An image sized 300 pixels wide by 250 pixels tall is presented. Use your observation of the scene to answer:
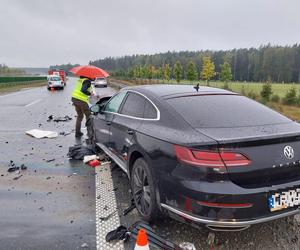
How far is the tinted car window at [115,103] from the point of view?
→ 520 centimetres

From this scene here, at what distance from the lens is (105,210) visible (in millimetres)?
4051

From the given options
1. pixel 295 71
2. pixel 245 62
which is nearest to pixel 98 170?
pixel 295 71

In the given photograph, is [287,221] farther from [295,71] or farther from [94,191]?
[295,71]

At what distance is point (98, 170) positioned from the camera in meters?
5.73

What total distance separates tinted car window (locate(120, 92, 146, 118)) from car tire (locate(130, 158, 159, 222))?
735 millimetres

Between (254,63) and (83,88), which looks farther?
(254,63)

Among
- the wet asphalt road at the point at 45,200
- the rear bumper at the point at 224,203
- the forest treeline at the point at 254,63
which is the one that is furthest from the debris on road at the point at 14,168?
the forest treeline at the point at 254,63

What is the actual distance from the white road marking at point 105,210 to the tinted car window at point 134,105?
1207 millimetres

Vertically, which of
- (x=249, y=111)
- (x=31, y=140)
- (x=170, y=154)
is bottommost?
(x=31, y=140)

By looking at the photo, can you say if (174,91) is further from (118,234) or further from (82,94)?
(82,94)

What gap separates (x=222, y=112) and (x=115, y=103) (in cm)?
231

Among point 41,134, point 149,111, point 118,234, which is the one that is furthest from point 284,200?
point 41,134

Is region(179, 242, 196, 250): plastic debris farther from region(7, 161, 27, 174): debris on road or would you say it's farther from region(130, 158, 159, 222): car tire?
region(7, 161, 27, 174): debris on road

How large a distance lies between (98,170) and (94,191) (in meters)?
1.02
